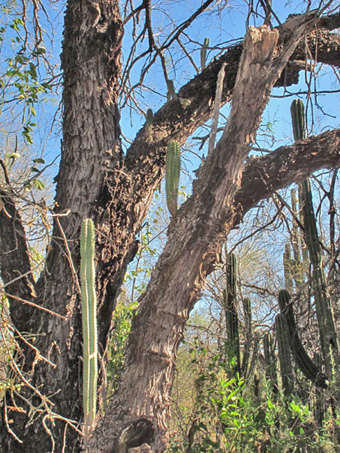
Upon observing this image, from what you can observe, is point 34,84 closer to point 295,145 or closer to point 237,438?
point 295,145

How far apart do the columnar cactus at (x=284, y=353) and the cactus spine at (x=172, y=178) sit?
8.38ft

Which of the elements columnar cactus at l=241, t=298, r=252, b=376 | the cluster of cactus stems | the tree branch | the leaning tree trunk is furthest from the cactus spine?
columnar cactus at l=241, t=298, r=252, b=376

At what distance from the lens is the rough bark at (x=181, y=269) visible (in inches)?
69.5

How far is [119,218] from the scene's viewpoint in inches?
106

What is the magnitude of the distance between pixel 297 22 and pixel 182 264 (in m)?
2.36

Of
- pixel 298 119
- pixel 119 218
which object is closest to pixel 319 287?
pixel 298 119

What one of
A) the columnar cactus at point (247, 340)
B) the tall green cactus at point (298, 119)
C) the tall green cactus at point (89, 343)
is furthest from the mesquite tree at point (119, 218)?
the columnar cactus at point (247, 340)

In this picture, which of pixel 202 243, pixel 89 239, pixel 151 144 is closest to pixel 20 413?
pixel 89 239

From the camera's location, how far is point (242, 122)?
2.08m

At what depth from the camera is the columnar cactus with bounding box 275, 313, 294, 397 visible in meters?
4.17

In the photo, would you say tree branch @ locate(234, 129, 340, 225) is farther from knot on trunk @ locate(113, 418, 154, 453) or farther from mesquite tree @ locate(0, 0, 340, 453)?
knot on trunk @ locate(113, 418, 154, 453)

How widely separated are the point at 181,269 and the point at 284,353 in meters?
2.84

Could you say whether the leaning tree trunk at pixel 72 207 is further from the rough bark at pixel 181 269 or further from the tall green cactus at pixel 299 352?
the tall green cactus at pixel 299 352

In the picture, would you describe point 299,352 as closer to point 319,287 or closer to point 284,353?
point 284,353
